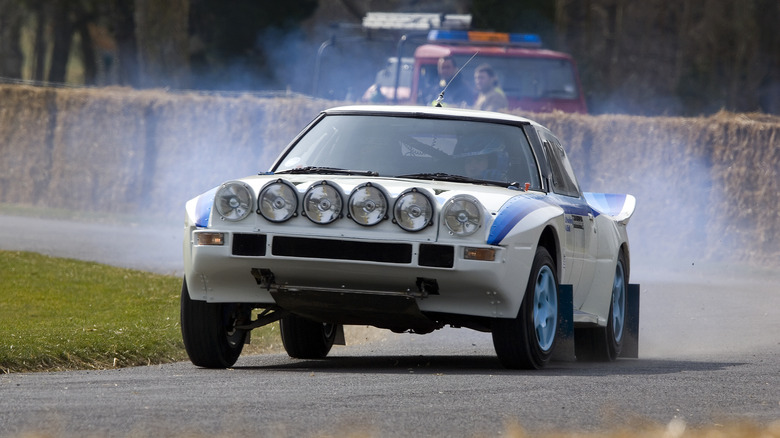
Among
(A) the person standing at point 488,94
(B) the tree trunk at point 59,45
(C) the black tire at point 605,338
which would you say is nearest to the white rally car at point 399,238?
(C) the black tire at point 605,338

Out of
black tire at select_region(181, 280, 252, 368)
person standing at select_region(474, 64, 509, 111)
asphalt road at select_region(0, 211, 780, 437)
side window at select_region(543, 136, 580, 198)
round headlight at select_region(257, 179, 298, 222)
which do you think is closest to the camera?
asphalt road at select_region(0, 211, 780, 437)

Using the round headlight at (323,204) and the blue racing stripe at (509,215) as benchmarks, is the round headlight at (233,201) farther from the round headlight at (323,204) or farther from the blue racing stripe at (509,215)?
the blue racing stripe at (509,215)

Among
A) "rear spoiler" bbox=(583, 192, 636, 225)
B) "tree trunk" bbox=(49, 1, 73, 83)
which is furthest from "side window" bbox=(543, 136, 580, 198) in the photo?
"tree trunk" bbox=(49, 1, 73, 83)

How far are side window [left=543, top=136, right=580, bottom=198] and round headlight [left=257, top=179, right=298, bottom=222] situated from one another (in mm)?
2028

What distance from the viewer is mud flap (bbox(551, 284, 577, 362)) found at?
8.90 metres

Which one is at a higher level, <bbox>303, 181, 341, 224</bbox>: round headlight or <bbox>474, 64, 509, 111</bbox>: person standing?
<bbox>474, 64, 509, 111</bbox>: person standing

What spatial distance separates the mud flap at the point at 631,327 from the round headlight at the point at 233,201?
3.83 m

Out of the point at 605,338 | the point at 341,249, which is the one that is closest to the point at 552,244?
the point at 341,249

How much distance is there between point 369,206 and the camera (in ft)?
25.8

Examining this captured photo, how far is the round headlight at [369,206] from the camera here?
786 cm

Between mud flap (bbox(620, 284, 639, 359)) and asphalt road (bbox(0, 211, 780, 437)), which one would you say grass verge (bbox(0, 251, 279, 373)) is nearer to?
asphalt road (bbox(0, 211, 780, 437))

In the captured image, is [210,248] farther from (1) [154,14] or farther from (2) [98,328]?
(1) [154,14]

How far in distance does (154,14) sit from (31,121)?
4585 mm

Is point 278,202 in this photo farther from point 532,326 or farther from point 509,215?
point 532,326
